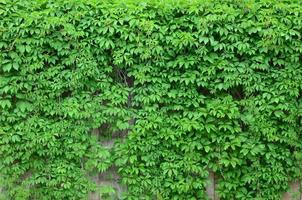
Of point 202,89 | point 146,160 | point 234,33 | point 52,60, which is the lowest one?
point 146,160

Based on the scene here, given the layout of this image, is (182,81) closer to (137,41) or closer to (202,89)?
(202,89)

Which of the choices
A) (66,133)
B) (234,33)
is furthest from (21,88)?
(234,33)

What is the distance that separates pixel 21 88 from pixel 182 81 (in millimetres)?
1676

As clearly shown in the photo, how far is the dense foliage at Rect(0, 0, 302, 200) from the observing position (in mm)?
4215

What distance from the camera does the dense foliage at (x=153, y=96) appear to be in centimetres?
421

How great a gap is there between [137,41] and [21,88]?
130 cm

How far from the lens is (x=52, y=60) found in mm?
4293

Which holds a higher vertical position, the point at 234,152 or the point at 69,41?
the point at 69,41

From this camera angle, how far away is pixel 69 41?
427cm

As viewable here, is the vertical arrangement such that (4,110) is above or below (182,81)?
below

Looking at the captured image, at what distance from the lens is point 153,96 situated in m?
4.24

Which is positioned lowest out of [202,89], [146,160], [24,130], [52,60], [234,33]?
[146,160]

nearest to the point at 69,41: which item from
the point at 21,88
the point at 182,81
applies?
the point at 21,88

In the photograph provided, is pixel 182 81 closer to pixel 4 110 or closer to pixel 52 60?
pixel 52 60
